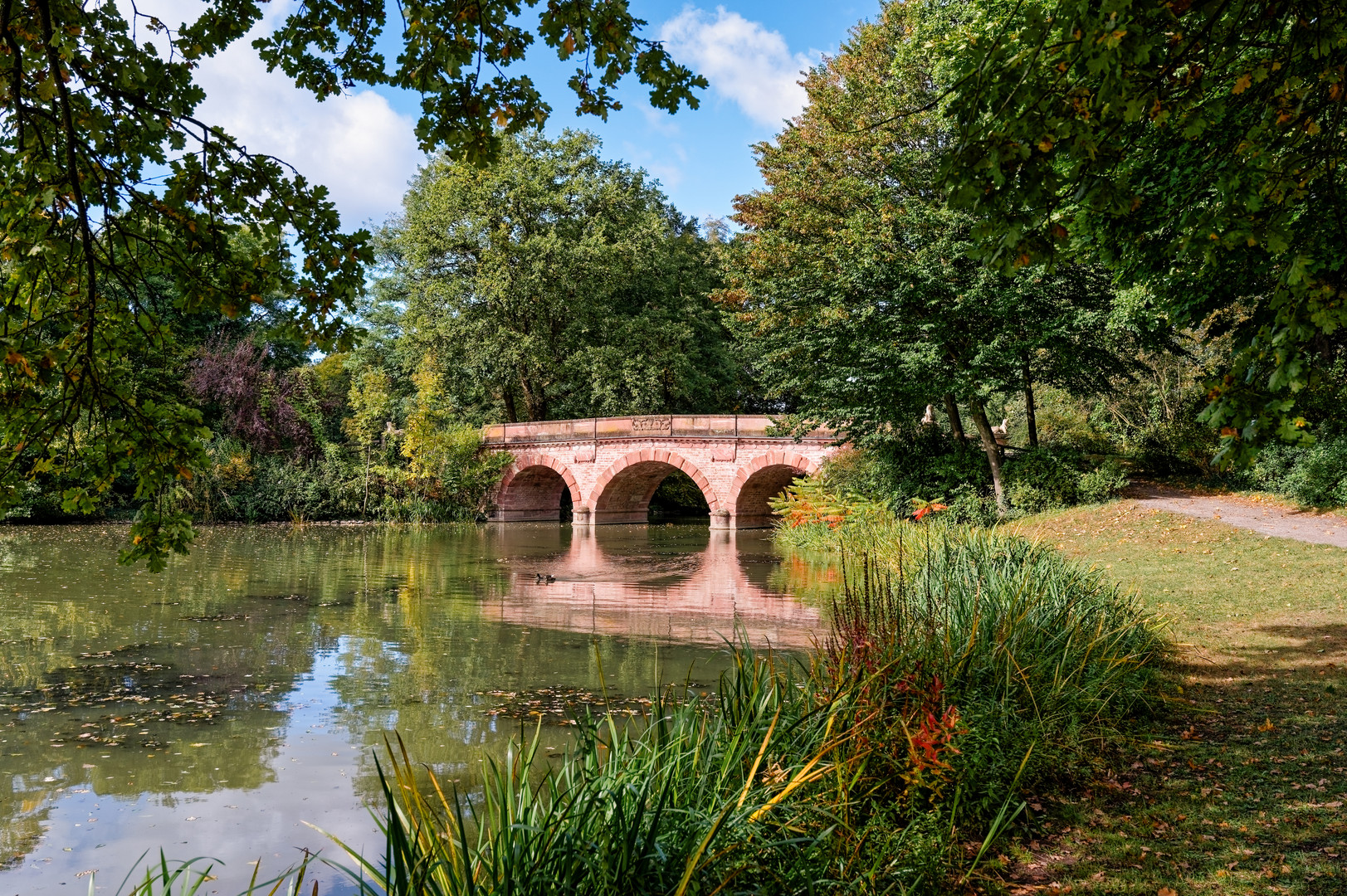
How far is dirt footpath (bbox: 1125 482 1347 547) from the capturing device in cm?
1184

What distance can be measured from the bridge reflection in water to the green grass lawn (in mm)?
2144

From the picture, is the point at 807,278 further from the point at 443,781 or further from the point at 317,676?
the point at 443,781

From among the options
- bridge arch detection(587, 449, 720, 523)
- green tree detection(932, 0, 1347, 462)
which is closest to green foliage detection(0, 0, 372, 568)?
green tree detection(932, 0, 1347, 462)

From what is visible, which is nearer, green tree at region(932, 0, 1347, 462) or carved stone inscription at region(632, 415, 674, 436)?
green tree at region(932, 0, 1347, 462)

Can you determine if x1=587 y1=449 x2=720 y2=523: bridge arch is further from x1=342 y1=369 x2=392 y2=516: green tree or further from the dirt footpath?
the dirt footpath

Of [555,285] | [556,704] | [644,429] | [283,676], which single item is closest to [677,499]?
[644,429]

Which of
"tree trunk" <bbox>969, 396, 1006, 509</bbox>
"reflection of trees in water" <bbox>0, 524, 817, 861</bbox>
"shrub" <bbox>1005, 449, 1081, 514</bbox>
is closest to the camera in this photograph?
"reflection of trees in water" <bbox>0, 524, 817, 861</bbox>

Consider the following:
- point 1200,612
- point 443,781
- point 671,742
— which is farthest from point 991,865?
point 1200,612

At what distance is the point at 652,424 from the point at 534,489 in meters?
6.00

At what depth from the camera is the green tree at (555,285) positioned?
2659 cm

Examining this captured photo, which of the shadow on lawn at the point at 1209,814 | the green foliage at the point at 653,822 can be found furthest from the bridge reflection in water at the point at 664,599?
the shadow on lawn at the point at 1209,814

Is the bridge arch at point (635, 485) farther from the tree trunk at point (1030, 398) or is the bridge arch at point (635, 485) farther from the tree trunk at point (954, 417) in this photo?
the tree trunk at point (1030, 398)

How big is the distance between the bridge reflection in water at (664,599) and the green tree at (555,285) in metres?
11.0

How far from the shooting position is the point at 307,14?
4.03 m
